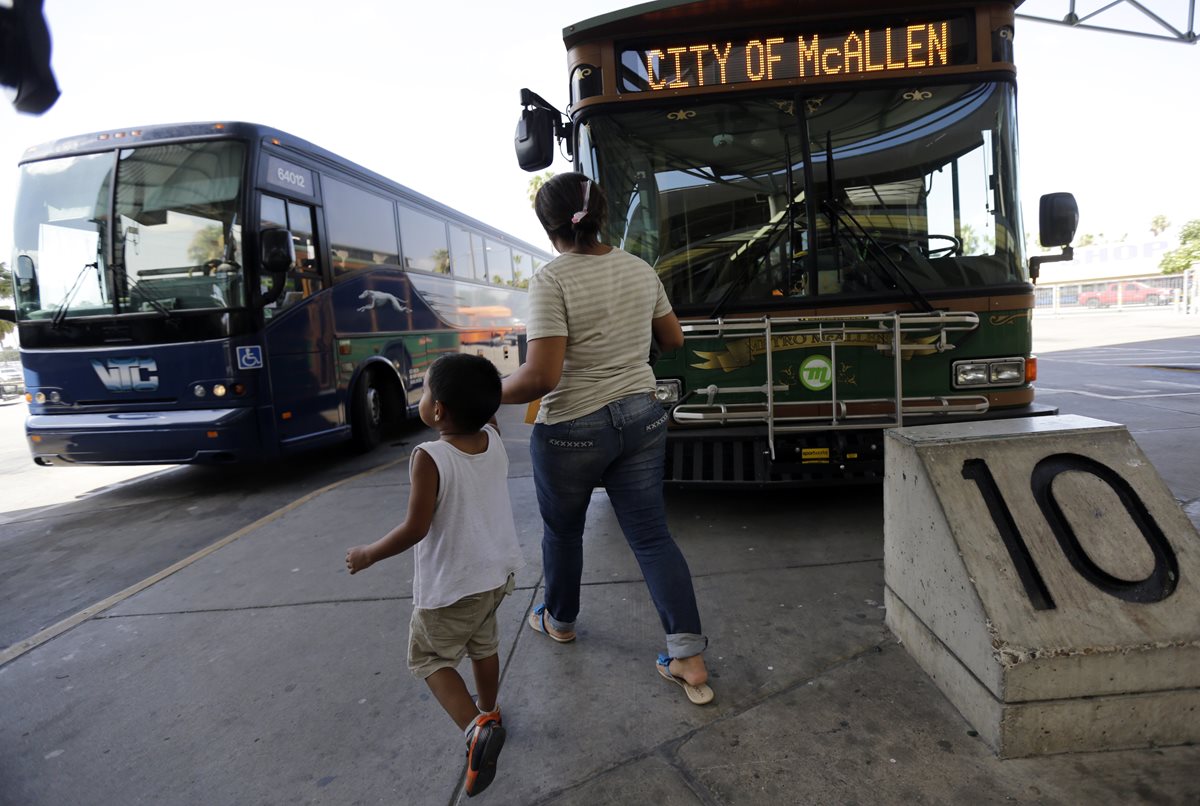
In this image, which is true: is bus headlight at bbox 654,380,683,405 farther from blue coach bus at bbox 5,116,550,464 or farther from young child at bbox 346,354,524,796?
blue coach bus at bbox 5,116,550,464

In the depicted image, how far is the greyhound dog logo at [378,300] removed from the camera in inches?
324

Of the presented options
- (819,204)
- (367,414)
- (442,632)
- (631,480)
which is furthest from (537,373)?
(367,414)

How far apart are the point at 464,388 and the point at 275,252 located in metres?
4.91

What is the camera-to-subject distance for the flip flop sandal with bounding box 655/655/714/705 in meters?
2.47

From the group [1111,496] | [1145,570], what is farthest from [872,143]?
[1145,570]

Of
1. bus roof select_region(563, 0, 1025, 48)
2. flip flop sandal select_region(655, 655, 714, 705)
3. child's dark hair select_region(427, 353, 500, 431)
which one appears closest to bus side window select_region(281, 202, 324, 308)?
bus roof select_region(563, 0, 1025, 48)

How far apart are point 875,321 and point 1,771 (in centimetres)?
446

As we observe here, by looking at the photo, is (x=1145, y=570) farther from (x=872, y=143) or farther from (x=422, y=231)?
Answer: (x=422, y=231)

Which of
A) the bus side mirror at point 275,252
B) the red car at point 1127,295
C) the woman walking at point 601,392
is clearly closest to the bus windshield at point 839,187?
the woman walking at point 601,392

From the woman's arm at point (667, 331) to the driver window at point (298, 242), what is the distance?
5.00 meters

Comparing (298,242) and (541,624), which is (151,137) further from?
(541,624)

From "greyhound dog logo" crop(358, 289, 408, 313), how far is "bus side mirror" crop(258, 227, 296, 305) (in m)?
1.82

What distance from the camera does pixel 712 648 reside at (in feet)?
9.53

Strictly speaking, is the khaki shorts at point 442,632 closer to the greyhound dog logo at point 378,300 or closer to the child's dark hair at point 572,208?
the child's dark hair at point 572,208
